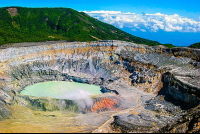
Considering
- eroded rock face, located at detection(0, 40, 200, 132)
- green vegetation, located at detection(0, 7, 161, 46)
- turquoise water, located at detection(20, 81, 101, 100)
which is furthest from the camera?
green vegetation, located at detection(0, 7, 161, 46)

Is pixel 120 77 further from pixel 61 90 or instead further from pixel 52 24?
pixel 52 24

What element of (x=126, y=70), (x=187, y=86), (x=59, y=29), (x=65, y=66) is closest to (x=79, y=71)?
(x=65, y=66)

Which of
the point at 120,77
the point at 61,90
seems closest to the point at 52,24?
the point at 61,90

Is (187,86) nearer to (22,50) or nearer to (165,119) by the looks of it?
(165,119)

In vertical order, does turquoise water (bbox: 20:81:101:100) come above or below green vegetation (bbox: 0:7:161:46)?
below

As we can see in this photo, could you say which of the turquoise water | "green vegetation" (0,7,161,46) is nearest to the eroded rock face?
the turquoise water

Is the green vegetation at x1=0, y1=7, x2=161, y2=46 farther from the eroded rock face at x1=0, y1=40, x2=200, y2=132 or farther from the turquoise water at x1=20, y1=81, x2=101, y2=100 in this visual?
the turquoise water at x1=20, y1=81, x2=101, y2=100
